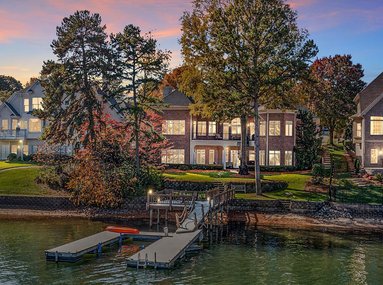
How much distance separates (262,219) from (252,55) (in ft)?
50.3

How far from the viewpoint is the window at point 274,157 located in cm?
6041

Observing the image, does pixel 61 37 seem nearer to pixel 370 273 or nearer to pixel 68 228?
pixel 68 228

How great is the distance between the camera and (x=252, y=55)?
4559 cm

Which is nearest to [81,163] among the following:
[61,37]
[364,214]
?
[61,37]

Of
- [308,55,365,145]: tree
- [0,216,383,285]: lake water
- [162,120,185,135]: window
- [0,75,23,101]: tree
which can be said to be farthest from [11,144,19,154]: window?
[0,75,23,101]: tree

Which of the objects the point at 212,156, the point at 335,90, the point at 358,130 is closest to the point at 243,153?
the point at 212,156

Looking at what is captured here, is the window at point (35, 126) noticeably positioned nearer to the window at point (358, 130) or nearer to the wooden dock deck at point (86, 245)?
the wooden dock deck at point (86, 245)

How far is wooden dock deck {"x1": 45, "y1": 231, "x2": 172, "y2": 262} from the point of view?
90.3ft

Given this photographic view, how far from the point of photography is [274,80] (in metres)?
44.0

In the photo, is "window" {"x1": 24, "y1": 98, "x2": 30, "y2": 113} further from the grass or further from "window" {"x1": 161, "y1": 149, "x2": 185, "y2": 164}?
"window" {"x1": 161, "y1": 149, "x2": 185, "y2": 164}

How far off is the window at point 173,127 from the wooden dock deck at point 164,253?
31.6 m

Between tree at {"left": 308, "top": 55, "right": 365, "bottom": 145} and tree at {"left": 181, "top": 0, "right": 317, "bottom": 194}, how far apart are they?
28.1m

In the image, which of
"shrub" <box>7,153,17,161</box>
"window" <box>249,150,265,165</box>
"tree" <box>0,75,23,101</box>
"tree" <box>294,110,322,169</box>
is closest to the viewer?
"tree" <box>294,110,322,169</box>

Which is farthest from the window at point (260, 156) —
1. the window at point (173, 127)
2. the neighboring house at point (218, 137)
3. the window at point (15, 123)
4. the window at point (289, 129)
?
the window at point (15, 123)
